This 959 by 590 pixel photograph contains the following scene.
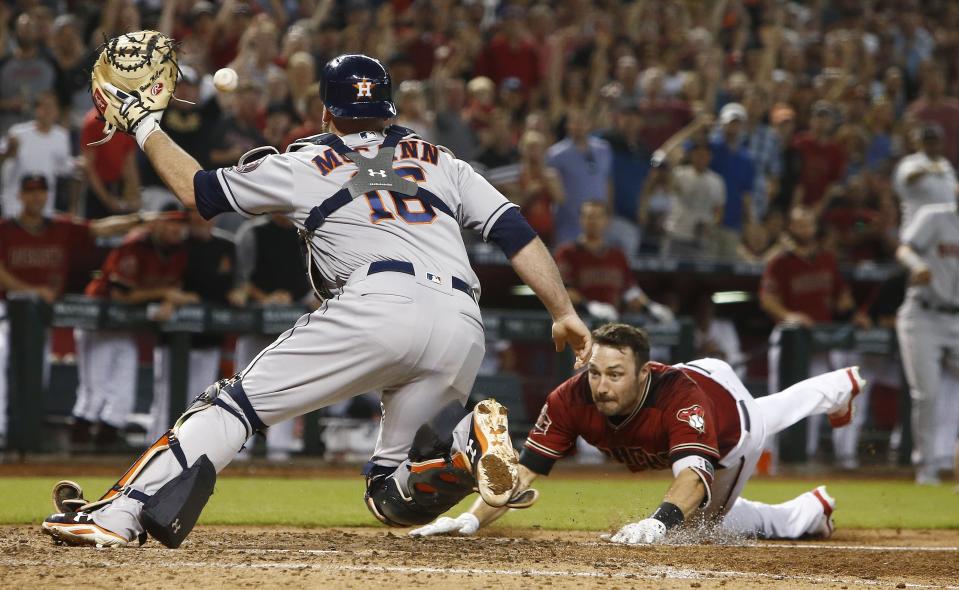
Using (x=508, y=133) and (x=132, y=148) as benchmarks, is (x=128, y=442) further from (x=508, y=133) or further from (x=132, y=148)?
(x=508, y=133)

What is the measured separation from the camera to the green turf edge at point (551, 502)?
671 centimetres

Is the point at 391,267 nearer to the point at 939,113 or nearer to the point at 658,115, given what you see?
the point at 658,115

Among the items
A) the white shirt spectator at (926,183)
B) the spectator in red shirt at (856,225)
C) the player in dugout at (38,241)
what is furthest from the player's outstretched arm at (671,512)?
the spectator in red shirt at (856,225)

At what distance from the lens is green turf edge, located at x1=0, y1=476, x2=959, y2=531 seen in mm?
6711

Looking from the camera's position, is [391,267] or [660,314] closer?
[391,267]

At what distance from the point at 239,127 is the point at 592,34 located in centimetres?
492

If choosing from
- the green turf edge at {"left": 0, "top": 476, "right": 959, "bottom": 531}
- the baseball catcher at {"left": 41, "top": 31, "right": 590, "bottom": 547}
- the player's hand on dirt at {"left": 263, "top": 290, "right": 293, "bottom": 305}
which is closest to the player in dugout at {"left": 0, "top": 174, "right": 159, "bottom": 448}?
the player's hand on dirt at {"left": 263, "top": 290, "right": 293, "bottom": 305}

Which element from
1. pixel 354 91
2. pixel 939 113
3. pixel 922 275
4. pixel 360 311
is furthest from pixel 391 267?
pixel 939 113

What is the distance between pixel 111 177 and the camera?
35.5 feet

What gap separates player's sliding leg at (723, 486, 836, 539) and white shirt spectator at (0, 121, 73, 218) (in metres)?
6.46

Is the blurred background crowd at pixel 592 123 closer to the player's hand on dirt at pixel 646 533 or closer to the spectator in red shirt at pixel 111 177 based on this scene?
the spectator in red shirt at pixel 111 177

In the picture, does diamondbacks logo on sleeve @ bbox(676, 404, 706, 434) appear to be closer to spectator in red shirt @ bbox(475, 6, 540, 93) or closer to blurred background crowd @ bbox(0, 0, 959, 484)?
blurred background crowd @ bbox(0, 0, 959, 484)

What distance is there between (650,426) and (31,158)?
6768 millimetres

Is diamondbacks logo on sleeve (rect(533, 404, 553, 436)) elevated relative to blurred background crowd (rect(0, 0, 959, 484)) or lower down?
lower down
